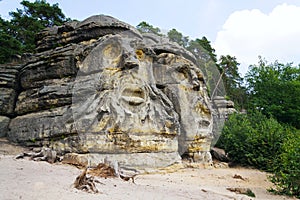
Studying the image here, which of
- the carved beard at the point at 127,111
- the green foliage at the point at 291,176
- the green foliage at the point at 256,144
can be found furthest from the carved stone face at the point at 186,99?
the green foliage at the point at 291,176

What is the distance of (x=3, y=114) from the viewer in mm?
13188

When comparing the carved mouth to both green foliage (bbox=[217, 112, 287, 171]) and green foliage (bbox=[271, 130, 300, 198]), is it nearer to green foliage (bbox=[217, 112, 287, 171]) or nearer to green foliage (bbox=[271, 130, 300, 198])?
green foliage (bbox=[271, 130, 300, 198])

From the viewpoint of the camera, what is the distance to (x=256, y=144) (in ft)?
48.5

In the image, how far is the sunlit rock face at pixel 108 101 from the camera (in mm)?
10133

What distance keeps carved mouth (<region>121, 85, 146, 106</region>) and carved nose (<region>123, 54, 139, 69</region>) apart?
859 mm

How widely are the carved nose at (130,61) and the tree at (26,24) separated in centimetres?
965

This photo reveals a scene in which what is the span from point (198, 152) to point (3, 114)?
9.52m

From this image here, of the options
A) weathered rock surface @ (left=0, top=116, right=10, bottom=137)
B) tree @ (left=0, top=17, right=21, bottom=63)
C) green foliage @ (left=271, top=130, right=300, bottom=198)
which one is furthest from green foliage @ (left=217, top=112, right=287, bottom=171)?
tree @ (left=0, top=17, right=21, bottom=63)

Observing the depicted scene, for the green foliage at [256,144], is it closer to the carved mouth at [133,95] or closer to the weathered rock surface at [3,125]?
the carved mouth at [133,95]

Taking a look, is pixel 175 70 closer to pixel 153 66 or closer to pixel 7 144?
pixel 153 66

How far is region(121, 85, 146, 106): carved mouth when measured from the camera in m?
11.1

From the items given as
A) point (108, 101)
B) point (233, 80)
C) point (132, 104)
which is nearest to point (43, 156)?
point (108, 101)

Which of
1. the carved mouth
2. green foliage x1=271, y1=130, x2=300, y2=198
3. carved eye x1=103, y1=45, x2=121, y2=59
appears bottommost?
green foliage x1=271, y1=130, x2=300, y2=198

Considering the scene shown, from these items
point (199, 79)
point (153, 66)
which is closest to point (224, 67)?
point (199, 79)
